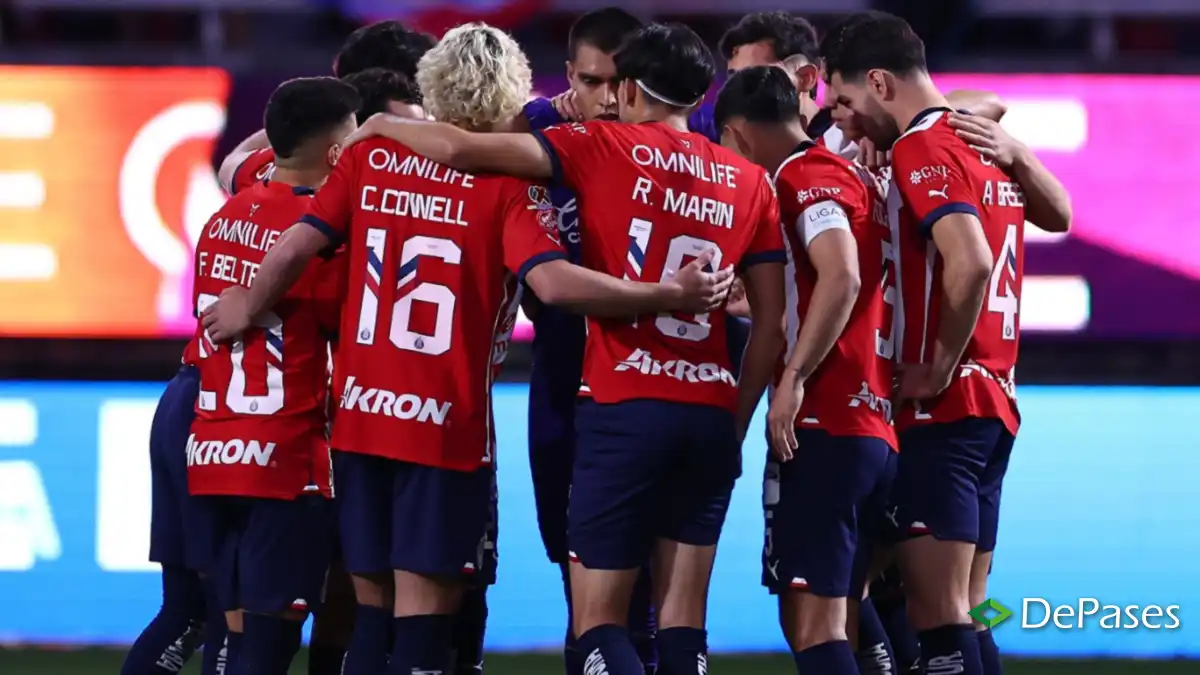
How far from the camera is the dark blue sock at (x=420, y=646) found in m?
4.23

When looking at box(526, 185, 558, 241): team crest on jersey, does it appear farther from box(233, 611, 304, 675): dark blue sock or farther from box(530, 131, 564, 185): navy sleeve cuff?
box(233, 611, 304, 675): dark blue sock

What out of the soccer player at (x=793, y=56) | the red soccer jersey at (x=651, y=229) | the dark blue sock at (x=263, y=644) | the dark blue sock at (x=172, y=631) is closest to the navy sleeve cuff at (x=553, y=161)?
the red soccer jersey at (x=651, y=229)

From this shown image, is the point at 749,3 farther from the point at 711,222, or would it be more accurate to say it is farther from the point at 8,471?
the point at 711,222

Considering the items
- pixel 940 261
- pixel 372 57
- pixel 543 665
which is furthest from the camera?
pixel 543 665

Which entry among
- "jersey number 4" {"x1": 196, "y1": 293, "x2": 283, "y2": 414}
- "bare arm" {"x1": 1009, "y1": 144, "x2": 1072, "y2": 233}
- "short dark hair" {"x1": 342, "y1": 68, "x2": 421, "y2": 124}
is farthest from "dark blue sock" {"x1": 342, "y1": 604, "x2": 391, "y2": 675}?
"bare arm" {"x1": 1009, "y1": 144, "x2": 1072, "y2": 233}

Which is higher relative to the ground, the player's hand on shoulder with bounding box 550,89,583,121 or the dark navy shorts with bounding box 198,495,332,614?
the player's hand on shoulder with bounding box 550,89,583,121

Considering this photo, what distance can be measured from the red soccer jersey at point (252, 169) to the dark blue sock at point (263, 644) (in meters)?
1.18

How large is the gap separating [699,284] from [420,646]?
1044mm

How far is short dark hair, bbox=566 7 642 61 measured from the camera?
5.02 metres

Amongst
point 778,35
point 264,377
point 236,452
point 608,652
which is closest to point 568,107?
point 778,35

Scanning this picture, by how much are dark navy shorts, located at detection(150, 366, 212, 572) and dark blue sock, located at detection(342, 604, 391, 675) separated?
524mm

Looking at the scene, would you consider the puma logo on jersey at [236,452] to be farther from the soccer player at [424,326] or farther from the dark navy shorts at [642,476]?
the dark navy shorts at [642,476]

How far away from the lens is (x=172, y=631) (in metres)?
5.03

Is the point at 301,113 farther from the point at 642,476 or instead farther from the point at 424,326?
the point at 642,476
